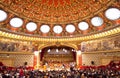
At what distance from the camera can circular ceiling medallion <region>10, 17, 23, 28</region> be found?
20.8m

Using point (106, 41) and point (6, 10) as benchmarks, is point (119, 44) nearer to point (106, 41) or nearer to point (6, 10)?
point (106, 41)

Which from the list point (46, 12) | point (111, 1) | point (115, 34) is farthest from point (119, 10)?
point (46, 12)

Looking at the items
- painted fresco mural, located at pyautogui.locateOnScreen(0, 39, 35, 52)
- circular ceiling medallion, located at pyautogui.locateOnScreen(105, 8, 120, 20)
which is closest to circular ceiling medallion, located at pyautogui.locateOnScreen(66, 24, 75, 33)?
circular ceiling medallion, located at pyautogui.locateOnScreen(105, 8, 120, 20)

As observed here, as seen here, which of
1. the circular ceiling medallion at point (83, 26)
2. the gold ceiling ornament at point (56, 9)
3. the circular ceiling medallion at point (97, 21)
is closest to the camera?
the gold ceiling ornament at point (56, 9)

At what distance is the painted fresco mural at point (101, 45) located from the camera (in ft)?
56.4

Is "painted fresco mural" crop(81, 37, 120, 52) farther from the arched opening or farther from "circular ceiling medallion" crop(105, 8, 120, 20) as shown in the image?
the arched opening

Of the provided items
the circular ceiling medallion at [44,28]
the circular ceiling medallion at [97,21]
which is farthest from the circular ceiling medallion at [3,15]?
the circular ceiling medallion at [97,21]

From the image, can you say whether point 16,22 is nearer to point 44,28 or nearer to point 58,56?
point 44,28

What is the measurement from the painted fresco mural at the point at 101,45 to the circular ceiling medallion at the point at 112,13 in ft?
10.2

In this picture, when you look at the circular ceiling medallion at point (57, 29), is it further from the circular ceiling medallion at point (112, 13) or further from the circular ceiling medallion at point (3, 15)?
the circular ceiling medallion at point (3, 15)

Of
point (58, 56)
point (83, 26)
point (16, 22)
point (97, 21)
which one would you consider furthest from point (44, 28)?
point (97, 21)

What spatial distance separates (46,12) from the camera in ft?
73.4

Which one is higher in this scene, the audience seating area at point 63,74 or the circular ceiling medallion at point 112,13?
the circular ceiling medallion at point 112,13

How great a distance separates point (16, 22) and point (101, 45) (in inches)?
523
